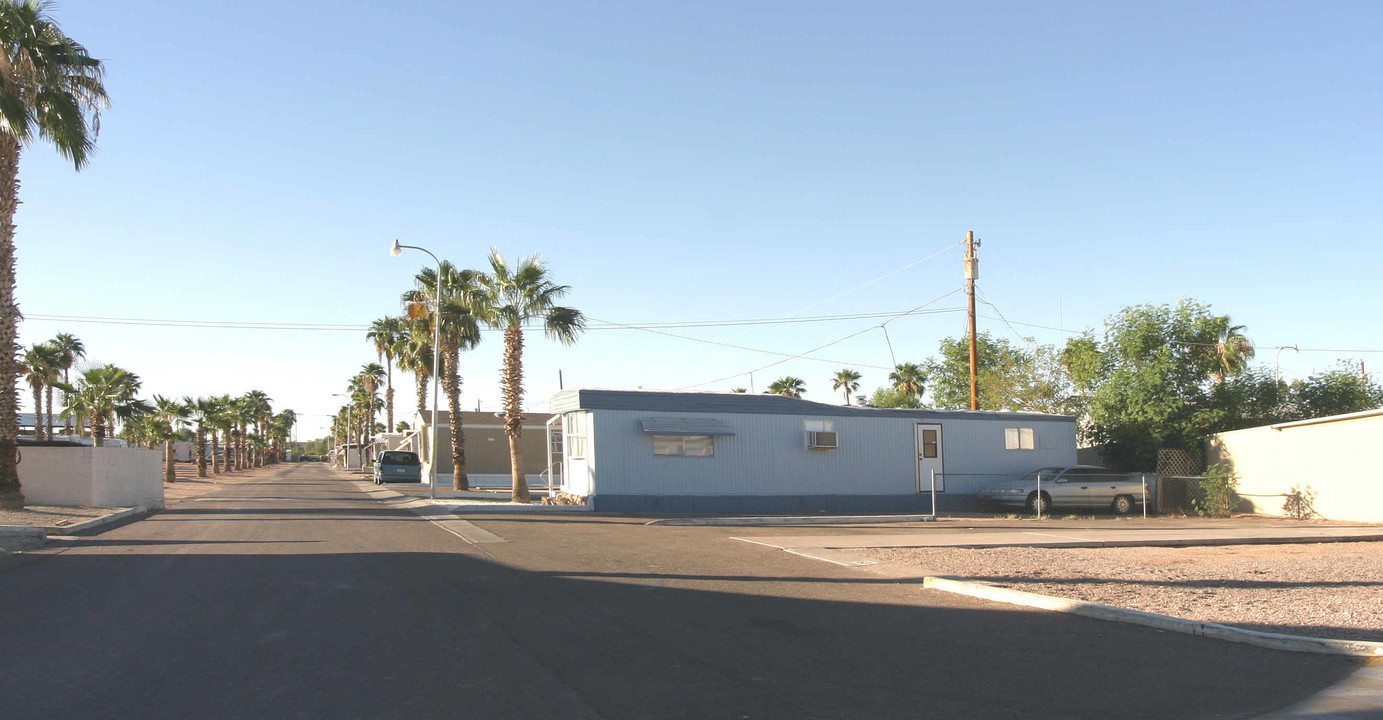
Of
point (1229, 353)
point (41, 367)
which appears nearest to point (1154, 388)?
point (1229, 353)

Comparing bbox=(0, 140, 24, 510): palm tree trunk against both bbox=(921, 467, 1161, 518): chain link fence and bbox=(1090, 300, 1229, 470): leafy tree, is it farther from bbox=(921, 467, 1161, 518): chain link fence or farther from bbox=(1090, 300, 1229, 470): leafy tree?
bbox=(1090, 300, 1229, 470): leafy tree

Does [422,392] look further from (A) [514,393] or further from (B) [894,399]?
(B) [894,399]

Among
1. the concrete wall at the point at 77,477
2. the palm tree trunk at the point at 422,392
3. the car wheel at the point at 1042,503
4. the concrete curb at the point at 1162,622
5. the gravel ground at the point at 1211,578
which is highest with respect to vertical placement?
the palm tree trunk at the point at 422,392

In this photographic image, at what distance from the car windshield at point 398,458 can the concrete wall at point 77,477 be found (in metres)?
21.9

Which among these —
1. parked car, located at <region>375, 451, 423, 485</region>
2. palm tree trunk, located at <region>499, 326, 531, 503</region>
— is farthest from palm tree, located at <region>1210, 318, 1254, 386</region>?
parked car, located at <region>375, 451, 423, 485</region>

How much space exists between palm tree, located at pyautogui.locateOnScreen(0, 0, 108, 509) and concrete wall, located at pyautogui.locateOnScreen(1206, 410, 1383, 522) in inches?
1207

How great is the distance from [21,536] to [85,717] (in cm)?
1174

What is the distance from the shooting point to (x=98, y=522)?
18453mm

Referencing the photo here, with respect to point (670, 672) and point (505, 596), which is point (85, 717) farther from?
point (505, 596)

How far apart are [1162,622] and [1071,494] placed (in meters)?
18.2

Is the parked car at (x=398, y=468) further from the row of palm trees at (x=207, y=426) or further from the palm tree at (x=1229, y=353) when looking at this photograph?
the palm tree at (x=1229, y=353)

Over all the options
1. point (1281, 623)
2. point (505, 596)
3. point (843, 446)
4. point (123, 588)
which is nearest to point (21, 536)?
point (123, 588)

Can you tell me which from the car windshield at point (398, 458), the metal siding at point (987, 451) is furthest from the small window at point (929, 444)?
the car windshield at point (398, 458)

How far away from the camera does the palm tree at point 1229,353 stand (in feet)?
105
